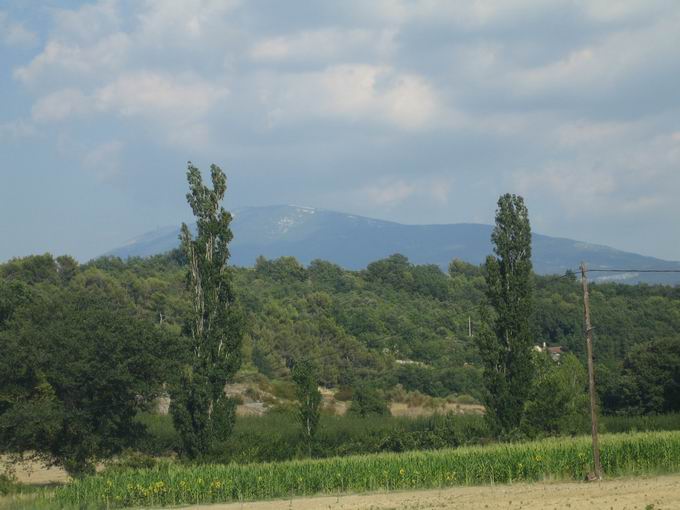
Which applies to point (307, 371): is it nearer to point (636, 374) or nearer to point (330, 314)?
point (636, 374)

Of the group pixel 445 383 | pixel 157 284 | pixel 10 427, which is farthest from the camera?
pixel 157 284

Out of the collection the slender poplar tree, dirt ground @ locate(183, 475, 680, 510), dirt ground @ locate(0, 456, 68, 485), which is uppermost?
the slender poplar tree

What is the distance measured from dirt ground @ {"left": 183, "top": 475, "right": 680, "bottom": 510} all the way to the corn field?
4.52 feet

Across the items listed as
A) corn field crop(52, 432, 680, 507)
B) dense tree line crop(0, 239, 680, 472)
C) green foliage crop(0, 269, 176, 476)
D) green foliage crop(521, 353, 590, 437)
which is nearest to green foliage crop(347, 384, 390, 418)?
dense tree line crop(0, 239, 680, 472)

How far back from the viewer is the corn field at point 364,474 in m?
29.0

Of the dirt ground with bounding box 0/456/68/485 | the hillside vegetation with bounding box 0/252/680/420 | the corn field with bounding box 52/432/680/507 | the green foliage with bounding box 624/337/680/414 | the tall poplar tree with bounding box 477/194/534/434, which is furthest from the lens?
the hillside vegetation with bounding box 0/252/680/420

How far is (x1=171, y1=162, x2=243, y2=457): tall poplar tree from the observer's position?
37812 mm

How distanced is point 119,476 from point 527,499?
45.6 feet

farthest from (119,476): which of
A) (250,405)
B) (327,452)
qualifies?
(250,405)

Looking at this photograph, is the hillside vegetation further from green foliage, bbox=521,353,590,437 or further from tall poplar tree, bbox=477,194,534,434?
green foliage, bbox=521,353,590,437

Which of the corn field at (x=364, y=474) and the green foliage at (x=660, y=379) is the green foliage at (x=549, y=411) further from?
the green foliage at (x=660, y=379)

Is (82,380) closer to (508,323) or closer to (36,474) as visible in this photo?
(36,474)

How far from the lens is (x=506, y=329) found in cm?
4275

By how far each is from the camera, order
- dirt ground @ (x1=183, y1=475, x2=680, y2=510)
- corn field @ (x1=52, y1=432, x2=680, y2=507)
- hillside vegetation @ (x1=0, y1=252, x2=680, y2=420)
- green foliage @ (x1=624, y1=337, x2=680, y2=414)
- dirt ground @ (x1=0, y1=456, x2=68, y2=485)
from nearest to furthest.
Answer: dirt ground @ (x1=183, y1=475, x2=680, y2=510)
corn field @ (x1=52, y1=432, x2=680, y2=507)
dirt ground @ (x1=0, y1=456, x2=68, y2=485)
green foliage @ (x1=624, y1=337, x2=680, y2=414)
hillside vegetation @ (x1=0, y1=252, x2=680, y2=420)
